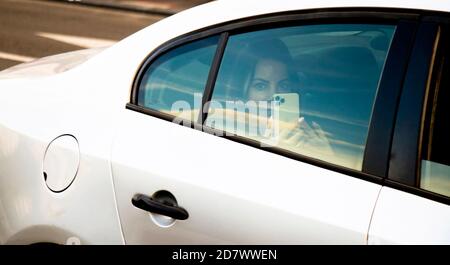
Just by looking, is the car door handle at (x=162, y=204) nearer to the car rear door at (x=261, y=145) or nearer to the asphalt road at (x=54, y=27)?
the car rear door at (x=261, y=145)

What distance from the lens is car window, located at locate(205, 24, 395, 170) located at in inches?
85.0

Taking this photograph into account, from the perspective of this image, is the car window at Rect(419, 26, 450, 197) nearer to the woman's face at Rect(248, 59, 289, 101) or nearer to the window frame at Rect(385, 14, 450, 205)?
the window frame at Rect(385, 14, 450, 205)

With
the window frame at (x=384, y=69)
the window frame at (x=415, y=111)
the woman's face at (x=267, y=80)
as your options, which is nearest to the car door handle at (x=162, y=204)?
the window frame at (x=384, y=69)

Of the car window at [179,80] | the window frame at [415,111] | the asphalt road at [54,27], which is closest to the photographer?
the window frame at [415,111]

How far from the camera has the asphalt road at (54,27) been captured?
25.3 feet

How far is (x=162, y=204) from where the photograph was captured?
2.33 m

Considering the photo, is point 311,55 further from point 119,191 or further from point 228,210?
point 119,191

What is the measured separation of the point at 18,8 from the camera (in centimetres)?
960

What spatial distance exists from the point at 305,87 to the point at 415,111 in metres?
0.40

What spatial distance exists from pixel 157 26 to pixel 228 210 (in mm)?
856

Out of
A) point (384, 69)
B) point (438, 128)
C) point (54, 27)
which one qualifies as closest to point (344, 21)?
point (384, 69)

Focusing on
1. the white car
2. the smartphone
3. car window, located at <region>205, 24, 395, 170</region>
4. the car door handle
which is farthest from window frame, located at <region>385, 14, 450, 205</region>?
the car door handle

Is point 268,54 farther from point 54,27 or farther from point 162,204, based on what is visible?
point 54,27
